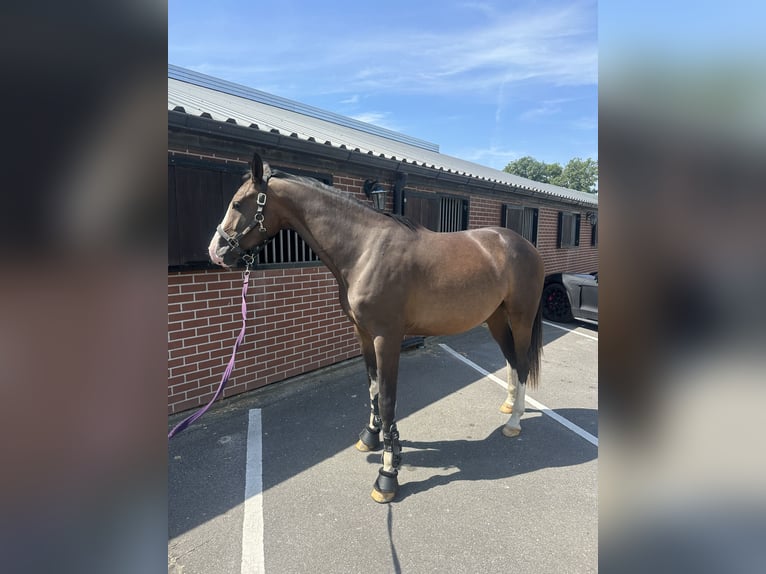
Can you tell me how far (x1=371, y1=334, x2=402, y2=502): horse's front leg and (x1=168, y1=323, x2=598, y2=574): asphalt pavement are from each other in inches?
5.8

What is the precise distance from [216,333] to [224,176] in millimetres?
1578

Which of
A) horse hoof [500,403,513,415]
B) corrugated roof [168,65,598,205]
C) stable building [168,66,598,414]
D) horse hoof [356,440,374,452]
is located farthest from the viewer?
corrugated roof [168,65,598,205]

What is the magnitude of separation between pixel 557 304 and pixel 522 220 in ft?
7.16

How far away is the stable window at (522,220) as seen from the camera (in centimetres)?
837

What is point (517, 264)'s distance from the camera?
3.43 meters

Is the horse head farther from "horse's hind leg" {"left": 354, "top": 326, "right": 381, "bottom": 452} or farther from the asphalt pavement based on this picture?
the asphalt pavement

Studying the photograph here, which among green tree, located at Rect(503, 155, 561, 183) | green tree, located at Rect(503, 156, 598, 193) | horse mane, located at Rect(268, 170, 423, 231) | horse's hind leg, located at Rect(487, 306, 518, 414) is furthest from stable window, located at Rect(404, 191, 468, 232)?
green tree, located at Rect(503, 155, 561, 183)

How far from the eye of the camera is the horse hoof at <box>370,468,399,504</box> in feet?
8.32

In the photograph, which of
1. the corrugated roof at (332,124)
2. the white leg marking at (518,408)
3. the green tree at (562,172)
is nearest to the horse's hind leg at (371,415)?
the white leg marking at (518,408)

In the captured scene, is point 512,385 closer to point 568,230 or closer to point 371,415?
point 371,415

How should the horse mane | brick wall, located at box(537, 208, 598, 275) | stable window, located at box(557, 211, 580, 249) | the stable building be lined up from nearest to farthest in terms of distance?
the horse mane
the stable building
brick wall, located at box(537, 208, 598, 275)
stable window, located at box(557, 211, 580, 249)

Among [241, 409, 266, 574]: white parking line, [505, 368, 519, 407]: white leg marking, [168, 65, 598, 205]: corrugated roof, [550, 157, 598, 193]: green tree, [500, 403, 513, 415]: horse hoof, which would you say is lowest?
[241, 409, 266, 574]: white parking line

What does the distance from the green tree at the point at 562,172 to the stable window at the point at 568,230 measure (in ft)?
133
